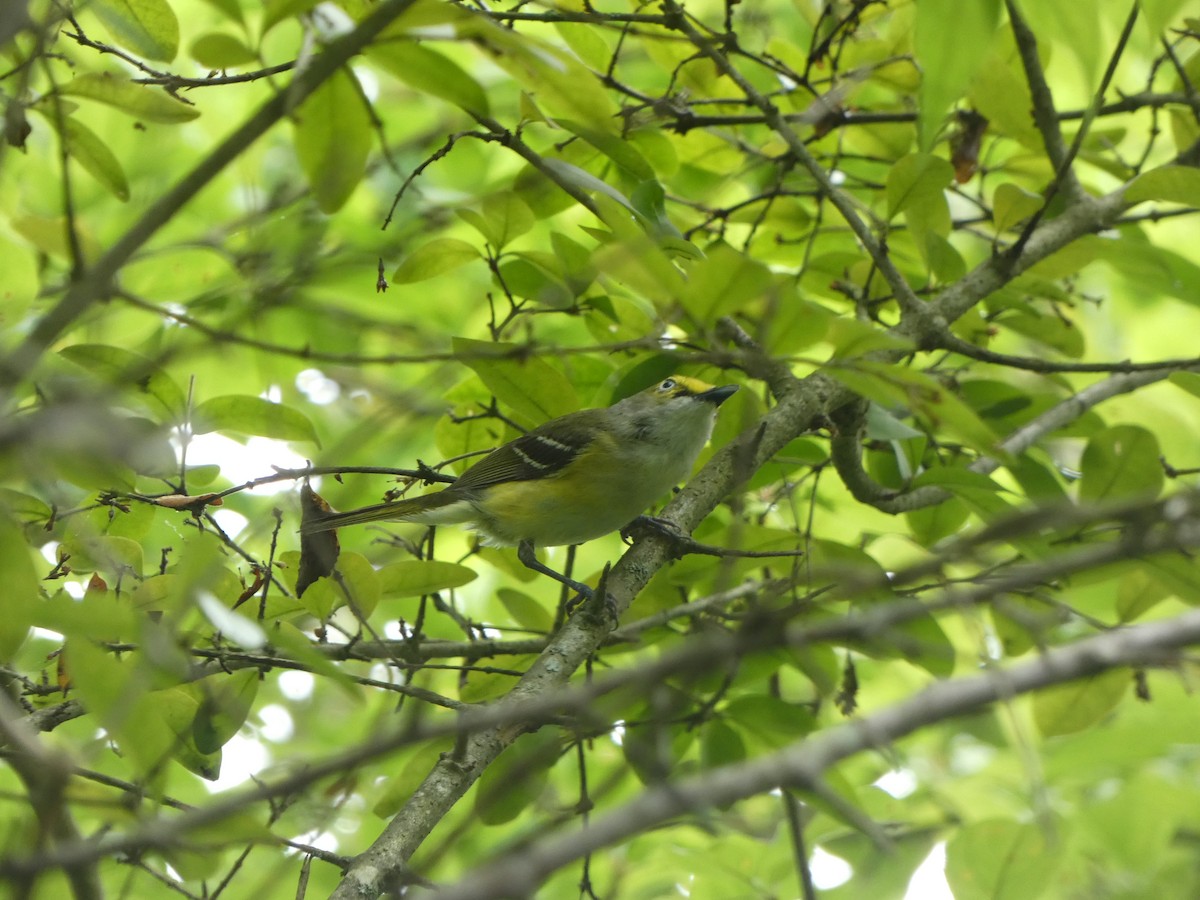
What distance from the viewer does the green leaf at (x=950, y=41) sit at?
184 centimetres

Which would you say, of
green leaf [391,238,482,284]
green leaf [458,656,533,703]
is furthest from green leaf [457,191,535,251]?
green leaf [458,656,533,703]

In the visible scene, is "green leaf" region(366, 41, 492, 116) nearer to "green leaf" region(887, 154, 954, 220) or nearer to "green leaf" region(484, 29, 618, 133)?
"green leaf" region(484, 29, 618, 133)

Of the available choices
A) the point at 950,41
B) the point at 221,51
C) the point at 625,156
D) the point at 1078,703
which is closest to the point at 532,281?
the point at 625,156

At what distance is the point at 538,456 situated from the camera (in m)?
4.61

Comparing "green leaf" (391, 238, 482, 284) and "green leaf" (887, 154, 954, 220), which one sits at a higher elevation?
"green leaf" (887, 154, 954, 220)

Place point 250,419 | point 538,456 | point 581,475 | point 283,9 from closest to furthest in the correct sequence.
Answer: point 283,9 → point 250,419 → point 581,475 → point 538,456

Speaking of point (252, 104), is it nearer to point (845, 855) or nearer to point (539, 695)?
point (539, 695)

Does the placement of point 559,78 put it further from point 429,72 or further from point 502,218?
point 502,218

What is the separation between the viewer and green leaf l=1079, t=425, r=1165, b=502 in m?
3.25

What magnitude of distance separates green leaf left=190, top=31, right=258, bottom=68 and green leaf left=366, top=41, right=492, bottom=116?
0.64 metres

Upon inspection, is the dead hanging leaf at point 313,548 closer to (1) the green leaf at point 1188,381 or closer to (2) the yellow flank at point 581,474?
(2) the yellow flank at point 581,474

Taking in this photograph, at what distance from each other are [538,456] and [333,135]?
2840mm

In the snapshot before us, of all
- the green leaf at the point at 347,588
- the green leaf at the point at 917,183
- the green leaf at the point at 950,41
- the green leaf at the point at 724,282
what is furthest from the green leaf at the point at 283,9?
the green leaf at the point at 917,183

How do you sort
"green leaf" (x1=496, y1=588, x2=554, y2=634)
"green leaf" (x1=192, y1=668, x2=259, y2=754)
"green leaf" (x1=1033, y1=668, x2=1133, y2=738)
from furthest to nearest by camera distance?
"green leaf" (x1=496, y1=588, x2=554, y2=634)
"green leaf" (x1=1033, y1=668, x2=1133, y2=738)
"green leaf" (x1=192, y1=668, x2=259, y2=754)
